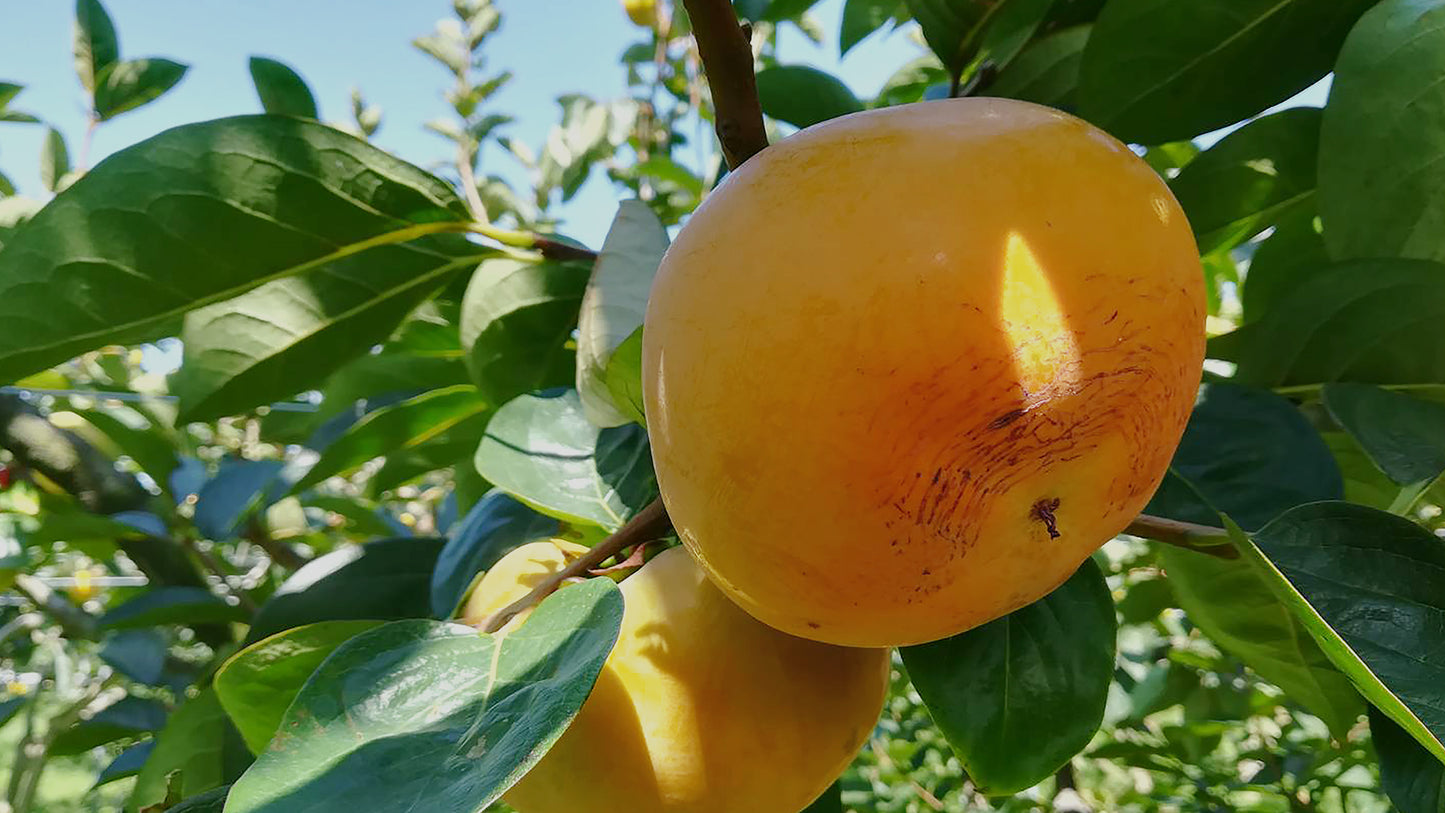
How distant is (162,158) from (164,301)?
Result: 0.10m

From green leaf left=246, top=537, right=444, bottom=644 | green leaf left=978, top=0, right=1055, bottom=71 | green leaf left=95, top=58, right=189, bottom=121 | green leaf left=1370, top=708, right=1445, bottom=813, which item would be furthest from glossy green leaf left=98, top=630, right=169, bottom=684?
green leaf left=1370, top=708, right=1445, bottom=813

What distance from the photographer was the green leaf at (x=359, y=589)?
32.0 inches

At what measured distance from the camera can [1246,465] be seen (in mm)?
584

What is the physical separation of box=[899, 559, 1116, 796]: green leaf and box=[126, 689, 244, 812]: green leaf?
71 cm

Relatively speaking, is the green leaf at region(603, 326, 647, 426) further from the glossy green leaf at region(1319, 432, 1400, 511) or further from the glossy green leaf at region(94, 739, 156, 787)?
the glossy green leaf at region(94, 739, 156, 787)

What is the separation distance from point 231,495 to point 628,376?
2.67ft

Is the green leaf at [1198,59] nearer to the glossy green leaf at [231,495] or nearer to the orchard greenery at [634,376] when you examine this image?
the orchard greenery at [634,376]

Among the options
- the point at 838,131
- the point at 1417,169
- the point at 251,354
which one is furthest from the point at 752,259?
the point at 251,354

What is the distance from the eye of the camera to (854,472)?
0.34m

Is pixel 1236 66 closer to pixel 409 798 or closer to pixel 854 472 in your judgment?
pixel 854 472

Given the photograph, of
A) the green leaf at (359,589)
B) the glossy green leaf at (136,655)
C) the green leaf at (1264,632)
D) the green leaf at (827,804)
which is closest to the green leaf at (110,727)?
the glossy green leaf at (136,655)

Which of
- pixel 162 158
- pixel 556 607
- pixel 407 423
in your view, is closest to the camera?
pixel 556 607

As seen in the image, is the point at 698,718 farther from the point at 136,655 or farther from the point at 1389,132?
the point at 136,655

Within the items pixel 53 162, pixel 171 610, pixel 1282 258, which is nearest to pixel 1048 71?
pixel 1282 258
